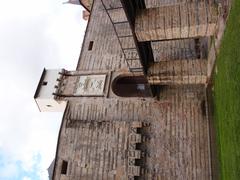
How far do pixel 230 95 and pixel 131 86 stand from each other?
191 inches

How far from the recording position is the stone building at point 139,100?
795 cm

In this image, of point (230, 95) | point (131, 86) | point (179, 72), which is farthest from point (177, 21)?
point (131, 86)

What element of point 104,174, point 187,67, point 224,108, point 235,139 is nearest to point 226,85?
point 224,108

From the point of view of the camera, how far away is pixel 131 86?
11.4m

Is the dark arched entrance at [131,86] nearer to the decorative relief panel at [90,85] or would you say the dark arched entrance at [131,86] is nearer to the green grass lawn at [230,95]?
the decorative relief panel at [90,85]

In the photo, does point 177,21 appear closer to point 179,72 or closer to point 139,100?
point 179,72

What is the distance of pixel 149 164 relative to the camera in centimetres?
978

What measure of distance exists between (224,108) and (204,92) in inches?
→ 90.6

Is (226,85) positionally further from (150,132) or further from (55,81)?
(55,81)

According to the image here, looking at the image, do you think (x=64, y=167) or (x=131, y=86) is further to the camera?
(x=131, y=86)

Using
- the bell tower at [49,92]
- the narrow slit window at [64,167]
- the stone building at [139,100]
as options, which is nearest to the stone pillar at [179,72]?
the stone building at [139,100]

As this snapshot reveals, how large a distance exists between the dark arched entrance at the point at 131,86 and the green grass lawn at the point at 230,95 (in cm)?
313

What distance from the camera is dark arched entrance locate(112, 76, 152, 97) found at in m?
10.9

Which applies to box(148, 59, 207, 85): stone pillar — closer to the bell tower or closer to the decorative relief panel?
the decorative relief panel
